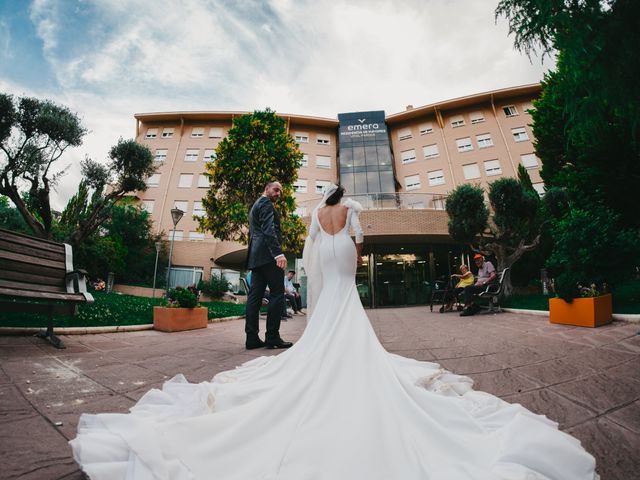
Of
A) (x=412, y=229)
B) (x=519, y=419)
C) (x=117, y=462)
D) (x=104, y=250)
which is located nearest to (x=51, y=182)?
(x=104, y=250)

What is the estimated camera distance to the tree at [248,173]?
34.9ft

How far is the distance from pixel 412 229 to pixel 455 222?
3017mm

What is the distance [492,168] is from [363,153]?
10528mm

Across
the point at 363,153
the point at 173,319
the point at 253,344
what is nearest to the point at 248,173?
the point at 173,319

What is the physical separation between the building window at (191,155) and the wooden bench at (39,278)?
80.4 ft

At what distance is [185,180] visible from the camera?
83.9 feet

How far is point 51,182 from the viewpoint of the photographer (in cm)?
1032

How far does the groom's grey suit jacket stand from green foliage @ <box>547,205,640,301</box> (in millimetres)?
5371

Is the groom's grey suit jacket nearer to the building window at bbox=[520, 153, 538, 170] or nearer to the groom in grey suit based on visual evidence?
the groom in grey suit

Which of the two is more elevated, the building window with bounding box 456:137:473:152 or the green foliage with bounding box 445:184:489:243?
the building window with bounding box 456:137:473:152

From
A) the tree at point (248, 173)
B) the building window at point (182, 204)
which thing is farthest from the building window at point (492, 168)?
the building window at point (182, 204)

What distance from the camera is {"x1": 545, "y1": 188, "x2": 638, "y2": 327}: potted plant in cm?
503

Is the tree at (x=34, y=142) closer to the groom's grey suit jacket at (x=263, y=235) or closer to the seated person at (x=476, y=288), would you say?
the groom's grey suit jacket at (x=263, y=235)

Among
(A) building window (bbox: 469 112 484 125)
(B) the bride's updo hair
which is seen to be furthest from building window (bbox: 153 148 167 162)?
(B) the bride's updo hair
